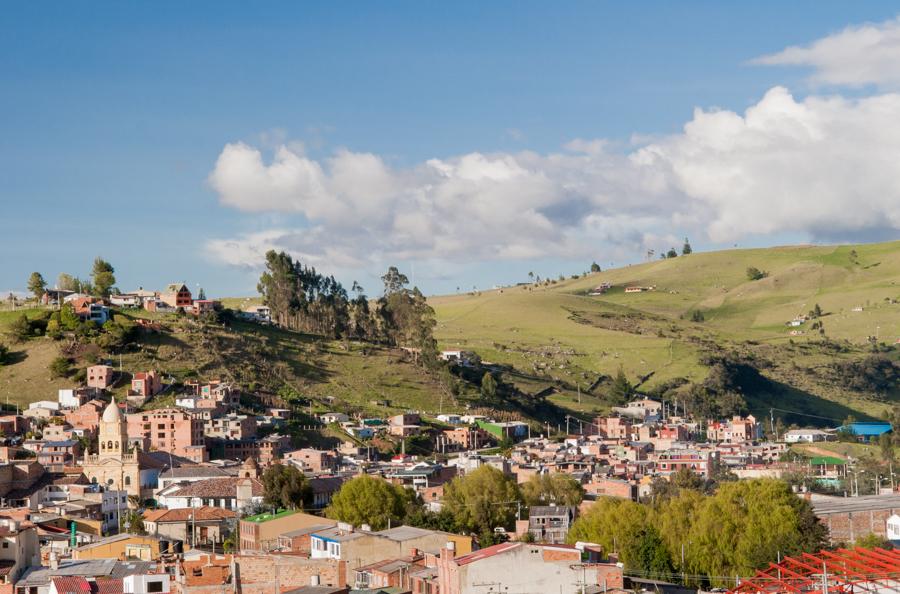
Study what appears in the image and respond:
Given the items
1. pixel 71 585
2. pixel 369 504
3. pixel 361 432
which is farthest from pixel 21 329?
pixel 71 585

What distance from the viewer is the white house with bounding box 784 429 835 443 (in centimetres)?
13225

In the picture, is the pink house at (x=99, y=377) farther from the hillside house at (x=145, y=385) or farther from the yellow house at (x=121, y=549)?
the yellow house at (x=121, y=549)

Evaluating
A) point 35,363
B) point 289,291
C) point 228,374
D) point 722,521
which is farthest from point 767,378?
point 722,521

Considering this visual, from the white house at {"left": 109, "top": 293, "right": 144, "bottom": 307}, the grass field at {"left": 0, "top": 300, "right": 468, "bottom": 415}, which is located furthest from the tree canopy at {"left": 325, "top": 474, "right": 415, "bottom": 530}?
the white house at {"left": 109, "top": 293, "right": 144, "bottom": 307}

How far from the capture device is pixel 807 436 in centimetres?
13288

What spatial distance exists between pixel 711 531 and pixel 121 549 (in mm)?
24822

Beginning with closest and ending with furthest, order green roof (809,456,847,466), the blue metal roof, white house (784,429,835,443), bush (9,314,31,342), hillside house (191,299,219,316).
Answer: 1. green roof (809,456,847,466)
2. bush (9,314,31,342)
3. white house (784,429,835,443)
4. the blue metal roof
5. hillside house (191,299,219,316)

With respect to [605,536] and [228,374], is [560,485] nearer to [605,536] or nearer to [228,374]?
[605,536]

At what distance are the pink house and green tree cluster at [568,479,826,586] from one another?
6471 centimetres

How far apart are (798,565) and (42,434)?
74.5 m

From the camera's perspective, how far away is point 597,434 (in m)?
135

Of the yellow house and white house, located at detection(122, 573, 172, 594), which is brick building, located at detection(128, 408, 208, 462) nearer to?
the yellow house

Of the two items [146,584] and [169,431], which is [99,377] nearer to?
[169,431]

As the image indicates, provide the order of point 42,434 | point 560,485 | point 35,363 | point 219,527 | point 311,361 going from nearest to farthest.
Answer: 1. point 219,527
2. point 560,485
3. point 42,434
4. point 35,363
5. point 311,361
